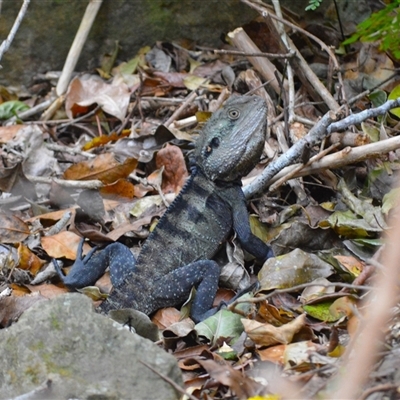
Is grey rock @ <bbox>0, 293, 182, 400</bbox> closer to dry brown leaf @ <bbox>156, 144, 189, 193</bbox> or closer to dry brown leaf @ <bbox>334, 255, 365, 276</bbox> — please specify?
dry brown leaf @ <bbox>334, 255, 365, 276</bbox>

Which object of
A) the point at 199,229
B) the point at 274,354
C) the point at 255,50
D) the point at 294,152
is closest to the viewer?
the point at 274,354

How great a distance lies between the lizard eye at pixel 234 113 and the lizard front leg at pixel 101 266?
4.49ft

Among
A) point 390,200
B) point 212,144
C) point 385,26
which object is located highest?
point 385,26

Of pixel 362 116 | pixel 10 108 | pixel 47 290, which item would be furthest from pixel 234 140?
pixel 10 108

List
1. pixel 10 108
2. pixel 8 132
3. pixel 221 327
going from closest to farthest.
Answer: pixel 221 327
pixel 8 132
pixel 10 108

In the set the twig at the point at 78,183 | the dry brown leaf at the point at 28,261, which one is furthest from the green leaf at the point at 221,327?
the twig at the point at 78,183

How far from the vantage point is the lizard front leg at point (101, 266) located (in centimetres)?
529

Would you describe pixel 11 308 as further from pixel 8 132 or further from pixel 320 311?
pixel 8 132

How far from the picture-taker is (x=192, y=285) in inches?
198

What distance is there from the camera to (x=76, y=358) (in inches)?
132

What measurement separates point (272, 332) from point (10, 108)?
4.88 meters

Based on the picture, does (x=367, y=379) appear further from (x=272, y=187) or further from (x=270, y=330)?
(x=272, y=187)

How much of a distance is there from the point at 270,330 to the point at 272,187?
1.74 metres

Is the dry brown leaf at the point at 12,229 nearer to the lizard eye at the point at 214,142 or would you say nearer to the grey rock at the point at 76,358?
the lizard eye at the point at 214,142
